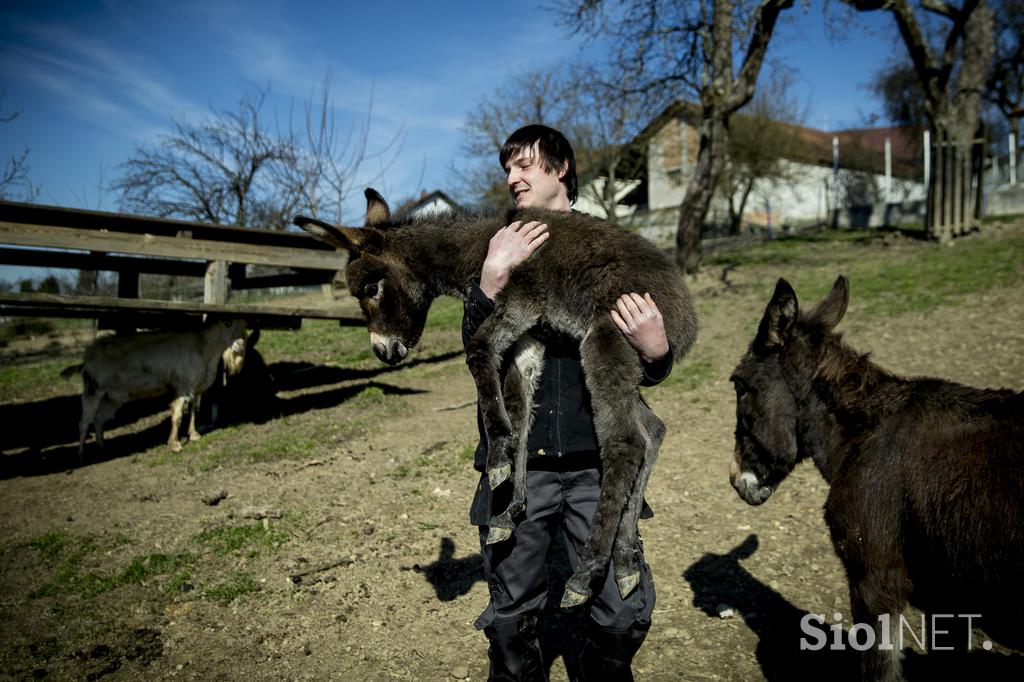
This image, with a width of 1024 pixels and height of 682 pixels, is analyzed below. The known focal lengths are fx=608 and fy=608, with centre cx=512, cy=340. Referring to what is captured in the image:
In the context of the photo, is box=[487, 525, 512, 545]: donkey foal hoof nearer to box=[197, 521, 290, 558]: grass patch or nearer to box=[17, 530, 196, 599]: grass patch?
box=[197, 521, 290, 558]: grass patch

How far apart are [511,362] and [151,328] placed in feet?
27.4

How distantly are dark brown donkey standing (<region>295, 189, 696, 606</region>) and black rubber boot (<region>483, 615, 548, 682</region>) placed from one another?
51 cm

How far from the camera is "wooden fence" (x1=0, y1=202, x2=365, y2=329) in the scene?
6934mm

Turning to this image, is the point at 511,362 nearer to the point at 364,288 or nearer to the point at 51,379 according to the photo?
the point at 364,288

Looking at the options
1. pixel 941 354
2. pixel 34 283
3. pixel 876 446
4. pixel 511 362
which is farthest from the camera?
pixel 34 283

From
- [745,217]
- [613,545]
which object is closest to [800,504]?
[613,545]

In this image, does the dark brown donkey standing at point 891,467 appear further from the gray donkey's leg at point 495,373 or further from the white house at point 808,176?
the white house at point 808,176

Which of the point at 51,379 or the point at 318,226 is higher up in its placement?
the point at 318,226

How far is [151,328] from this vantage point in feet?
30.9

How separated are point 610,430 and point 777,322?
116 cm

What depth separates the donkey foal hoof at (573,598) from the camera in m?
2.40

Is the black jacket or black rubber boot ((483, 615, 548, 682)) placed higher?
the black jacket

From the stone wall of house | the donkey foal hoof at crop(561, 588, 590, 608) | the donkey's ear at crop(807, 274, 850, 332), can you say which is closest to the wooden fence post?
the donkey foal hoof at crop(561, 588, 590, 608)

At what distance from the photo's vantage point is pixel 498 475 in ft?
8.68
